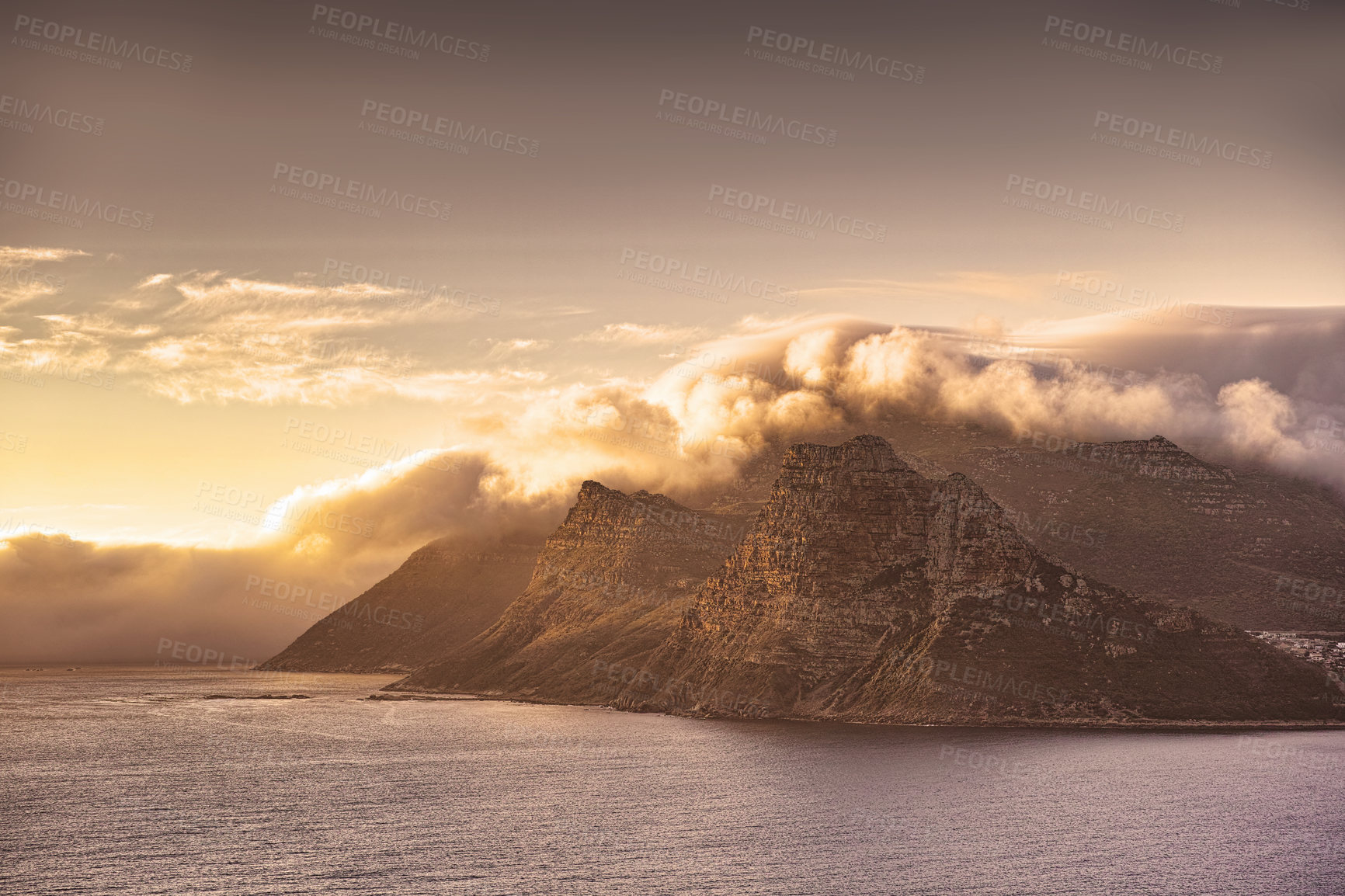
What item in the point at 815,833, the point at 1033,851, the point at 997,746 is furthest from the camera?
the point at 997,746

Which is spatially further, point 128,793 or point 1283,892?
point 128,793

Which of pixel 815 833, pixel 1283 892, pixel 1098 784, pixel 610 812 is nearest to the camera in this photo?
pixel 1283 892

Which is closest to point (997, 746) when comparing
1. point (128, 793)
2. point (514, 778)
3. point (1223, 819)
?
point (1223, 819)

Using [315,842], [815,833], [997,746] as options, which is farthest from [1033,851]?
[997,746]

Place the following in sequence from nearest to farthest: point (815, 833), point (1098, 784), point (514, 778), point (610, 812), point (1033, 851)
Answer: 1. point (1033, 851)
2. point (815, 833)
3. point (610, 812)
4. point (1098, 784)
5. point (514, 778)

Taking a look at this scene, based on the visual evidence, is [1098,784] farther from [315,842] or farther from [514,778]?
[315,842]

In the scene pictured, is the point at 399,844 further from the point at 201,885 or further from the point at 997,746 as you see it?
the point at 997,746
